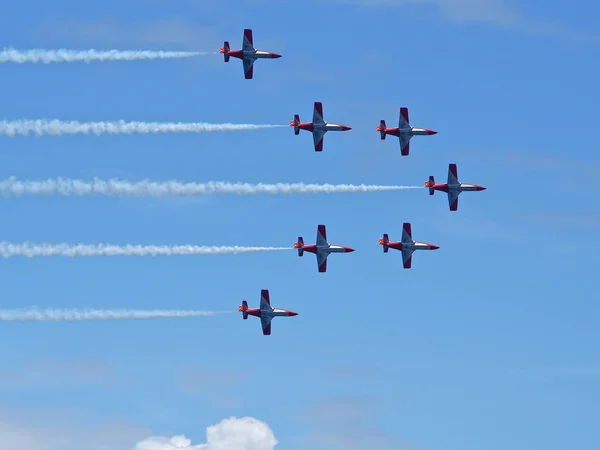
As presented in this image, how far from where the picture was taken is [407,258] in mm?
185000

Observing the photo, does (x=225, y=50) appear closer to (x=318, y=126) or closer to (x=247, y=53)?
(x=247, y=53)

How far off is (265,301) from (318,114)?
2369 centimetres

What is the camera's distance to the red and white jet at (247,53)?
562 ft

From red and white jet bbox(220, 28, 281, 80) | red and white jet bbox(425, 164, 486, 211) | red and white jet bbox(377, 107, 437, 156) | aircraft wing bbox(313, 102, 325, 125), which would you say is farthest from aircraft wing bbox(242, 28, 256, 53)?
red and white jet bbox(425, 164, 486, 211)

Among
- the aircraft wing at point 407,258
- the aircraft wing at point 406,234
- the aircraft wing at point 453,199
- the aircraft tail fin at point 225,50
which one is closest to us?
the aircraft tail fin at point 225,50

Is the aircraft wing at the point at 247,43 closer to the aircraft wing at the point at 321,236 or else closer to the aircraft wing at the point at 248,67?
the aircraft wing at the point at 248,67

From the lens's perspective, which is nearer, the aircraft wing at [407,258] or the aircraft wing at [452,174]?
the aircraft wing at [407,258]

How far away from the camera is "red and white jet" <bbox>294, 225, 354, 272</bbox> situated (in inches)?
7028

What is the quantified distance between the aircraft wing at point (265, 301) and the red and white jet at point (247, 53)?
27.2 metres

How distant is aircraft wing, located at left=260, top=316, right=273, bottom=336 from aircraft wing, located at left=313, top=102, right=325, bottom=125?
24.5 meters

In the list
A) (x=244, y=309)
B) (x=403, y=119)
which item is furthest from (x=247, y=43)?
(x=244, y=309)

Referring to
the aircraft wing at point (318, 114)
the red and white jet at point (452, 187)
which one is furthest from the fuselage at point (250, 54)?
the red and white jet at point (452, 187)

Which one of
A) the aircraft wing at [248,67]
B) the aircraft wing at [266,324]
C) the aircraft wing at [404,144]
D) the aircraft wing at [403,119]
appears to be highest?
the aircraft wing at [248,67]

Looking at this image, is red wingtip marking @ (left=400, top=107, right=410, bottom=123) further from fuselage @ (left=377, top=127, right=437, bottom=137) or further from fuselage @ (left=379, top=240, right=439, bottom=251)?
fuselage @ (left=379, top=240, right=439, bottom=251)
